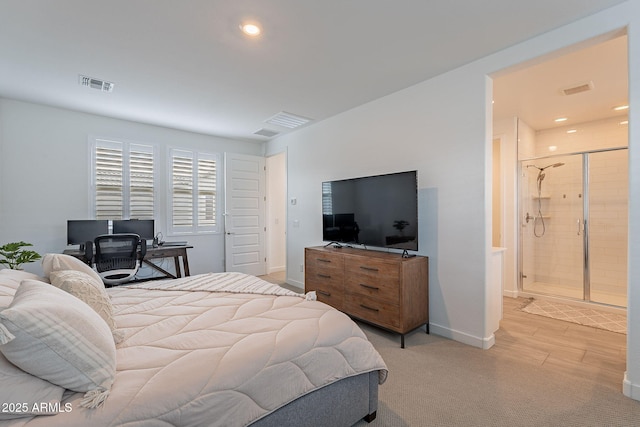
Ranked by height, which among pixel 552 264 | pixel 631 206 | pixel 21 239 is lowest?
pixel 552 264

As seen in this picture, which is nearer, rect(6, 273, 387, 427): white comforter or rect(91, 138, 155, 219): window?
rect(6, 273, 387, 427): white comforter

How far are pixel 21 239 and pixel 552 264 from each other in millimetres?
7640

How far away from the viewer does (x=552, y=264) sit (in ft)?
15.3

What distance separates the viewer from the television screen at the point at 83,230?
3.80 meters

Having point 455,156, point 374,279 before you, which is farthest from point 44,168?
point 455,156

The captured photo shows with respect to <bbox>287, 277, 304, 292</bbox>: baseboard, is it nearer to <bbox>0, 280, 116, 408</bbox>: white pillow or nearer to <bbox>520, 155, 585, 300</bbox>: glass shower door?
<bbox>520, 155, 585, 300</bbox>: glass shower door

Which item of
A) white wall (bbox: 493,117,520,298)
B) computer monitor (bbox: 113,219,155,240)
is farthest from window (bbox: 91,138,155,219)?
white wall (bbox: 493,117,520,298)

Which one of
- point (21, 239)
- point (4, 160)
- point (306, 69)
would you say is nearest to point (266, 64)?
point (306, 69)

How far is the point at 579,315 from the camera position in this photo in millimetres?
3559

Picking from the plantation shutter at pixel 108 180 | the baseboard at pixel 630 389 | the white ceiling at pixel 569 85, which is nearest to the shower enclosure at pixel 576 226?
the white ceiling at pixel 569 85

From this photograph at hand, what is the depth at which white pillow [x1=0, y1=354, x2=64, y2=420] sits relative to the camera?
891 mm

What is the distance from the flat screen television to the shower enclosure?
2.69m

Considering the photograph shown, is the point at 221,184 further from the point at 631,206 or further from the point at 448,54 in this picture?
the point at 631,206

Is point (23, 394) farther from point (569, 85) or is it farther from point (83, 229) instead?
point (569, 85)
